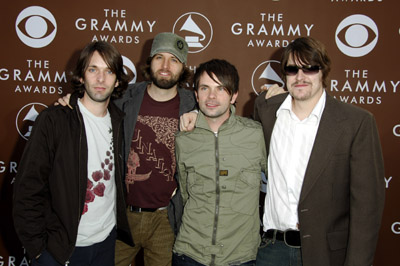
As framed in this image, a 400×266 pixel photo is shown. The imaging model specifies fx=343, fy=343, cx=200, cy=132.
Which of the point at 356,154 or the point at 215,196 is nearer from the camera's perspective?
the point at 356,154

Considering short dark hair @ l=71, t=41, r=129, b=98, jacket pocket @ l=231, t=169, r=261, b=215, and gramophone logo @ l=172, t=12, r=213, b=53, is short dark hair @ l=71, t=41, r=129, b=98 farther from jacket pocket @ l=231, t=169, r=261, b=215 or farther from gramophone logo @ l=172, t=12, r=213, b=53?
gramophone logo @ l=172, t=12, r=213, b=53

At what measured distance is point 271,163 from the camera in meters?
2.07

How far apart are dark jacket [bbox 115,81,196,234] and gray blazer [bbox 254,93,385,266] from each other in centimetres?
89

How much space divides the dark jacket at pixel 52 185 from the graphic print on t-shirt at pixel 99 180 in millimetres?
64

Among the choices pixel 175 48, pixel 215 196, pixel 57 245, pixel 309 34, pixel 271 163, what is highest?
pixel 309 34

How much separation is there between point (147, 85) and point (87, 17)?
49.5 inches

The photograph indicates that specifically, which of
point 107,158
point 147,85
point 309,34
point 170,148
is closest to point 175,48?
point 147,85

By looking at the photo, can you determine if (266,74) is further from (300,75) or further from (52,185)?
(52,185)

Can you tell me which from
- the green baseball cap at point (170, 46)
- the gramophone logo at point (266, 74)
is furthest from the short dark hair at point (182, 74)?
the gramophone logo at point (266, 74)

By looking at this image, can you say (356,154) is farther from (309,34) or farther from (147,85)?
(309,34)

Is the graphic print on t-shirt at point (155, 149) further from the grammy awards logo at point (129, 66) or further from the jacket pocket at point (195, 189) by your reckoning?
the grammy awards logo at point (129, 66)

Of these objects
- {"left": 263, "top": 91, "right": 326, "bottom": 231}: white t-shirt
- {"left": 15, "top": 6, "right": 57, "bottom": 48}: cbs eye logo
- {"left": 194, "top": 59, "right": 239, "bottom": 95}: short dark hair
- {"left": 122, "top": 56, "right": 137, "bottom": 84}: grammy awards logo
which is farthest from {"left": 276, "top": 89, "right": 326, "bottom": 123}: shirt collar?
{"left": 15, "top": 6, "right": 57, "bottom": 48}: cbs eye logo

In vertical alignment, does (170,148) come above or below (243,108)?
below

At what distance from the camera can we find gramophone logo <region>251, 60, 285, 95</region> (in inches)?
132
